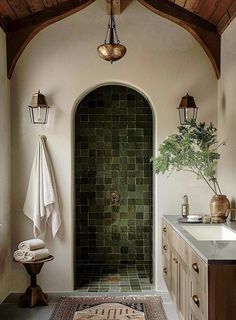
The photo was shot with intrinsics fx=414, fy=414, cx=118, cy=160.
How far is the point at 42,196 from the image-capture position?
14.2ft

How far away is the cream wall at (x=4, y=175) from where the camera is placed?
4.12m

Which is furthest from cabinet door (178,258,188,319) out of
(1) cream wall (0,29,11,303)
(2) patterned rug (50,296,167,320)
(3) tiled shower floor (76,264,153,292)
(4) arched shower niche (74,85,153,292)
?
(4) arched shower niche (74,85,153,292)

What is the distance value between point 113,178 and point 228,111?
2.08 meters

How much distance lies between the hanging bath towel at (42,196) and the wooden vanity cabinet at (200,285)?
1.39 meters

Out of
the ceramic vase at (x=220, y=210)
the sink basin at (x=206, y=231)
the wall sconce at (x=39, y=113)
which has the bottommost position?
the sink basin at (x=206, y=231)

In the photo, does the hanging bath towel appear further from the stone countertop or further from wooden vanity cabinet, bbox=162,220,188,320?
the stone countertop

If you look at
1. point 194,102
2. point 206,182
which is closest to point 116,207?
point 206,182

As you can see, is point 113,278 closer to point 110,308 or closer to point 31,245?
point 110,308

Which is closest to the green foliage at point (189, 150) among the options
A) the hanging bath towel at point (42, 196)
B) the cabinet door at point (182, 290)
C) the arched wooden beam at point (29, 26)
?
the cabinet door at point (182, 290)

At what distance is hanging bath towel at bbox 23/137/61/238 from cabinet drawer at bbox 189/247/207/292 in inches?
76.6

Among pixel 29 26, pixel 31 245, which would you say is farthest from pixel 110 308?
pixel 29 26

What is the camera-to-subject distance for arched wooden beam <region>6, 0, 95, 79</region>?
14.1 feet

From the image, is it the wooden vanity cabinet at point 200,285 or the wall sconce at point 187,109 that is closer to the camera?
the wooden vanity cabinet at point 200,285

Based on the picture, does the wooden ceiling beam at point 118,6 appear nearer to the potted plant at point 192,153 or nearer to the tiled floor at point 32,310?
the potted plant at point 192,153
